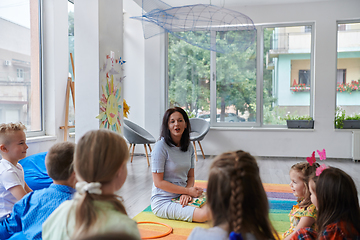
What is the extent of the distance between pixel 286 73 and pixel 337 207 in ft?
17.8

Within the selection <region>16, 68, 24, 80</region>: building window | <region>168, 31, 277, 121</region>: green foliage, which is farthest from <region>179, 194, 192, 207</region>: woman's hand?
<region>168, 31, 277, 121</region>: green foliage

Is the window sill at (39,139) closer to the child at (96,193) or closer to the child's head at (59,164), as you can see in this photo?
the child's head at (59,164)

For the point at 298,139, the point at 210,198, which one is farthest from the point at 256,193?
the point at 298,139

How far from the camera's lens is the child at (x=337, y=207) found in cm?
140

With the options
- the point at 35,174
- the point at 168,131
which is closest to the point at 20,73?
the point at 35,174

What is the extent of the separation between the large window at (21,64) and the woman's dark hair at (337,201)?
3.61 meters

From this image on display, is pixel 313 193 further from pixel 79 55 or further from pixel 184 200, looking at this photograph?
pixel 79 55

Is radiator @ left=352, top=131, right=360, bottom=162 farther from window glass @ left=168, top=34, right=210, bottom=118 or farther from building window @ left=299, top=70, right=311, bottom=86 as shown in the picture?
window glass @ left=168, top=34, right=210, bottom=118

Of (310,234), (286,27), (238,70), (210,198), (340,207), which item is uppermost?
(286,27)

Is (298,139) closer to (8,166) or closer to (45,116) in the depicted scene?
(45,116)

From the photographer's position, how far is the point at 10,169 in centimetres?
198

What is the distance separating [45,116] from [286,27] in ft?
16.2

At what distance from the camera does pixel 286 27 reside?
6.38 metres

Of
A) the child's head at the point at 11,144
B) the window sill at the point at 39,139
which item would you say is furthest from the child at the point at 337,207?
the window sill at the point at 39,139
